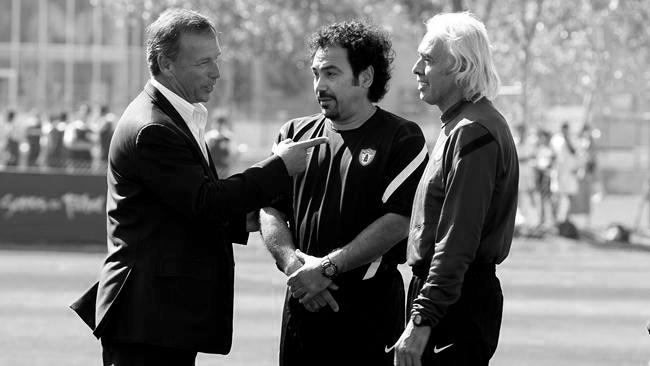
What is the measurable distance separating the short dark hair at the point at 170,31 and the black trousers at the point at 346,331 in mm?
1199

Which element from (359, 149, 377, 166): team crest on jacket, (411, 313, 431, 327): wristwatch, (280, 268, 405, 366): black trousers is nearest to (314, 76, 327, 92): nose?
(359, 149, 377, 166): team crest on jacket

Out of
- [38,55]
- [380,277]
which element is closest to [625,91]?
[38,55]

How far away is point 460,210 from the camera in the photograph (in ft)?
14.3

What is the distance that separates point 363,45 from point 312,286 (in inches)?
39.9

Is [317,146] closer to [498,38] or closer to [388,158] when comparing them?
[388,158]

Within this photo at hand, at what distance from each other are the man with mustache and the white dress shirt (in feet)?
2.75

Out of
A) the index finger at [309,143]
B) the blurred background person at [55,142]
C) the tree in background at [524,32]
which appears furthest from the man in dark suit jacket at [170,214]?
the blurred background person at [55,142]

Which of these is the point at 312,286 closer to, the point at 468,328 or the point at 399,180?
the point at 399,180

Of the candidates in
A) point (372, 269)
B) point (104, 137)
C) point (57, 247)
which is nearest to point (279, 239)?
point (372, 269)

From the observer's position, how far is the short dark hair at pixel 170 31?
4.70 meters

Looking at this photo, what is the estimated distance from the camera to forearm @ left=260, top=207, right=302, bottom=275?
17.1ft

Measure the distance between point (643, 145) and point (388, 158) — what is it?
3119 centimetres

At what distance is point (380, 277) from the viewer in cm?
529

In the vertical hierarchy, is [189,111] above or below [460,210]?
above
